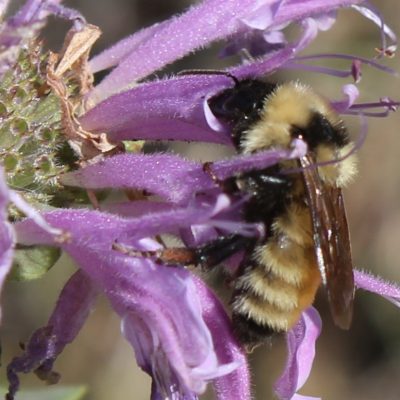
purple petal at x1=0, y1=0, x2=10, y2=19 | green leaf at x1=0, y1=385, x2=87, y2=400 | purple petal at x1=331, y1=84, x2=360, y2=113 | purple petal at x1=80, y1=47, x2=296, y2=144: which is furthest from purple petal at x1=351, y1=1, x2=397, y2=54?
green leaf at x1=0, y1=385, x2=87, y2=400

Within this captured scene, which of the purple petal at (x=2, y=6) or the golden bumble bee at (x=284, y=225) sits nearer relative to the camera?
the golden bumble bee at (x=284, y=225)

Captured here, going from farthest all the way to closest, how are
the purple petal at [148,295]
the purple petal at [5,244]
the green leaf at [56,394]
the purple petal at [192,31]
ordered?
the green leaf at [56,394] → the purple petal at [192,31] → the purple petal at [148,295] → the purple petal at [5,244]

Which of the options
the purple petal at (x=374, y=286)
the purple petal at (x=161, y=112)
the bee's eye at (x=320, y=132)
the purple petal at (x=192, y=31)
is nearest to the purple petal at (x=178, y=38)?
the purple petal at (x=192, y=31)

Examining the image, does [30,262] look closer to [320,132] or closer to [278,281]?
[278,281]

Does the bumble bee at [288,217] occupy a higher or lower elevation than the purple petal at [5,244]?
lower

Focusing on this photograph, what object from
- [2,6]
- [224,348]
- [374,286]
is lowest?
[374,286]

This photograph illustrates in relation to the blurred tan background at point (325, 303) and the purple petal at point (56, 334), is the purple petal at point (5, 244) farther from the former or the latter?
the blurred tan background at point (325, 303)

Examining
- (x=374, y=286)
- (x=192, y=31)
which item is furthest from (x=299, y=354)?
(x=192, y=31)

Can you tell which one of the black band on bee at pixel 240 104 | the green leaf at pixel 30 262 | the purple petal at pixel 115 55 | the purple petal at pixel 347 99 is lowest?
the purple petal at pixel 347 99
